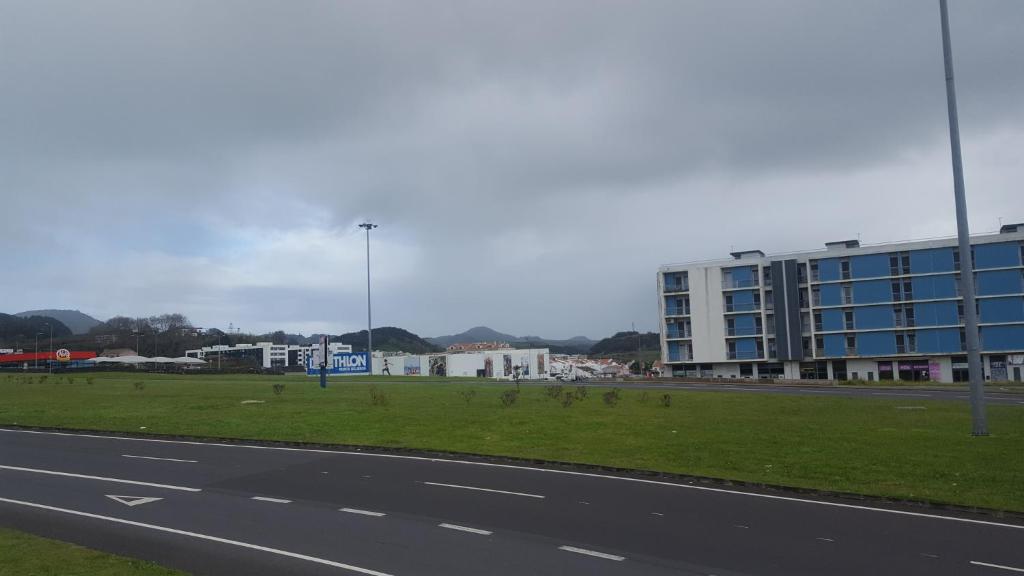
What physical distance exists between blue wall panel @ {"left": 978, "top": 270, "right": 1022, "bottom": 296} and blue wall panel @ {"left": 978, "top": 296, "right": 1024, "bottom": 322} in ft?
2.95

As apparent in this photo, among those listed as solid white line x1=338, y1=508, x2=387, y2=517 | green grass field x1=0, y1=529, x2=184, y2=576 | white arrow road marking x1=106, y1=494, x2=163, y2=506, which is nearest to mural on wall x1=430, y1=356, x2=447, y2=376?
white arrow road marking x1=106, y1=494, x2=163, y2=506

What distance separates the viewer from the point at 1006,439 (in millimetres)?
20969

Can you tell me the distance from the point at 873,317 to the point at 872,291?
3161 millimetres

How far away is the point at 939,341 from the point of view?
8388 centimetres

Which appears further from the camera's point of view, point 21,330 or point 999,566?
point 21,330

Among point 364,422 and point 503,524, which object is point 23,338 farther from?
point 503,524

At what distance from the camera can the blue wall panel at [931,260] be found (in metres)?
83.9

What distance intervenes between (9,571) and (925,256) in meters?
94.2

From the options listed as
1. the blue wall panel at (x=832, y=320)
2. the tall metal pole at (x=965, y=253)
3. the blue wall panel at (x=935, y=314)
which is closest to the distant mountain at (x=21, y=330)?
the blue wall panel at (x=832, y=320)

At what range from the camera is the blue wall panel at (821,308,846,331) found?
88.8 m

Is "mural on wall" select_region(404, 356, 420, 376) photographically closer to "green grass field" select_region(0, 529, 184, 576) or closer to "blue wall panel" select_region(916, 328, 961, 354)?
"blue wall panel" select_region(916, 328, 961, 354)

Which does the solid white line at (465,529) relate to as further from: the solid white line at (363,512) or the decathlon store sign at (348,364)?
the decathlon store sign at (348,364)

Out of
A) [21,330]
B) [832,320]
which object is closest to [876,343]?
[832,320]

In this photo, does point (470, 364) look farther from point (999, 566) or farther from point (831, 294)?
point (999, 566)
